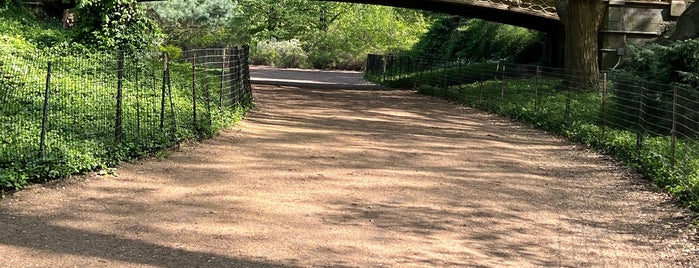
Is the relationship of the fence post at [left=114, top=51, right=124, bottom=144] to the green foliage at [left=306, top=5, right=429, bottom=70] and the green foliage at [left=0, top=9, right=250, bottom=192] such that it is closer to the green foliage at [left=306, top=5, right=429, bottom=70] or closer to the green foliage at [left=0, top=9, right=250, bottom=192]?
the green foliage at [left=0, top=9, right=250, bottom=192]

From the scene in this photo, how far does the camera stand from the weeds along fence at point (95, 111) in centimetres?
956

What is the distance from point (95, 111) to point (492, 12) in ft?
70.3

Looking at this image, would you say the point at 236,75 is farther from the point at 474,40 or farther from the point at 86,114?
the point at 474,40

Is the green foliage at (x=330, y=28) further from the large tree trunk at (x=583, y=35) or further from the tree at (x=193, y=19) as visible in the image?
the large tree trunk at (x=583, y=35)

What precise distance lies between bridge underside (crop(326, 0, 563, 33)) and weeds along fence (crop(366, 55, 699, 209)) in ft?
9.21

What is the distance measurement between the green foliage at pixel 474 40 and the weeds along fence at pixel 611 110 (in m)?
9.48

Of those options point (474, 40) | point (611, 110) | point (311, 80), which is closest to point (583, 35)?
point (611, 110)

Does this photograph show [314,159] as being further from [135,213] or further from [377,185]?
[135,213]

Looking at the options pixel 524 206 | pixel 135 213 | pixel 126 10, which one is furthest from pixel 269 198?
pixel 126 10

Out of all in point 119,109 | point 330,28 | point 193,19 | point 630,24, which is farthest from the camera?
point 330,28

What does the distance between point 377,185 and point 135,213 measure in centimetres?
307

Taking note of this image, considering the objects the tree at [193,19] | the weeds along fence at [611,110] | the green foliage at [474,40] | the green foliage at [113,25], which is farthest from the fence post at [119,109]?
the tree at [193,19]

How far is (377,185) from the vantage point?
10.1m

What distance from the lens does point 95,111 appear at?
1190cm
